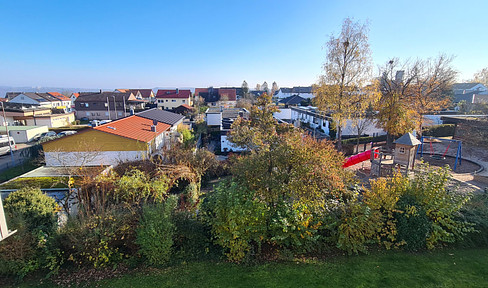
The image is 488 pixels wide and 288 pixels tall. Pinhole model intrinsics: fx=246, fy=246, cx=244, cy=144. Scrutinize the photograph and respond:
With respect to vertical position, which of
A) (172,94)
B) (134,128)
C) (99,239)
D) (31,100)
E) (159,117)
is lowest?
(99,239)

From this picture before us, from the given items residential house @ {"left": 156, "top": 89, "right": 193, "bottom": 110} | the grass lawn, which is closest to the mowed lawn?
the grass lawn

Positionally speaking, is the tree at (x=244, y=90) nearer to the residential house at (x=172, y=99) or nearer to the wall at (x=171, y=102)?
the residential house at (x=172, y=99)

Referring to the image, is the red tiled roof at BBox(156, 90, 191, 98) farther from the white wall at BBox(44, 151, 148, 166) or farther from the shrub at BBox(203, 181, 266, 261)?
the shrub at BBox(203, 181, 266, 261)

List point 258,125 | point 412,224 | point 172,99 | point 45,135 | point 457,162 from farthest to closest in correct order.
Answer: point 172,99
point 45,135
point 258,125
point 457,162
point 412,224

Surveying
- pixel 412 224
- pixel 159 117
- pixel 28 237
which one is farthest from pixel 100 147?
pixel 412 224

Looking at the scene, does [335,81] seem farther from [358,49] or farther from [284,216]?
[284,216]

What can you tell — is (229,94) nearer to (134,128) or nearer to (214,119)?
(214,119)

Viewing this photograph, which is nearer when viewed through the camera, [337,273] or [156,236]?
[337,273]

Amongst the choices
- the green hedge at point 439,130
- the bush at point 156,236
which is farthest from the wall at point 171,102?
the bush at point 156,236
